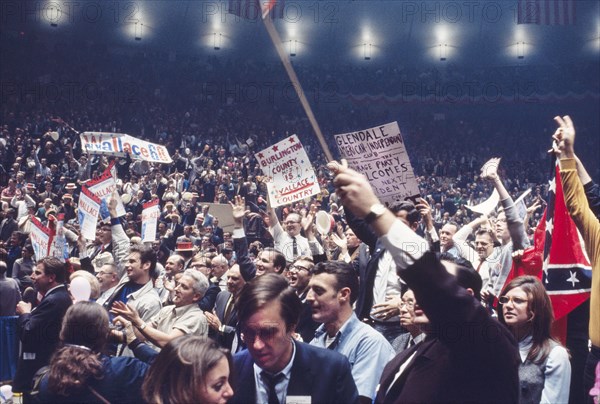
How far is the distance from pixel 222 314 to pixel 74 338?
1997 mm

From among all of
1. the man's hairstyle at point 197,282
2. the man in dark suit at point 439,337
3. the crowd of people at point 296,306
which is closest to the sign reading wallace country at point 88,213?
the crowd of people at point 296,306

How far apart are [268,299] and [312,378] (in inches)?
12.4

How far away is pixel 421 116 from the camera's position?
29.1 meters

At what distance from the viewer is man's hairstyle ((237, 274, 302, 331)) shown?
2664 millimetres

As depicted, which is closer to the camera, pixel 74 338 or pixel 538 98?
pixel 74 338

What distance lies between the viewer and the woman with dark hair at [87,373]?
119 inches

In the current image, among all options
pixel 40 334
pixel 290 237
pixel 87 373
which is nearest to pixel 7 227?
pixel 290 237

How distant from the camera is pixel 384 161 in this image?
573 cm

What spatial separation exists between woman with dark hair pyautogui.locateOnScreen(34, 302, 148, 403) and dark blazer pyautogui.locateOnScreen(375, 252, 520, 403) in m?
1.33

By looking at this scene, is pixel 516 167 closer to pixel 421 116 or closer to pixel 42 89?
pixel 421 116

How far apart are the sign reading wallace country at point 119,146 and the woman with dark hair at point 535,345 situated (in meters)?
11.3

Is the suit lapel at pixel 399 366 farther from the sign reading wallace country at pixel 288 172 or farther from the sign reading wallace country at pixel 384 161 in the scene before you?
the sign reading wallace country at pixel 288 172

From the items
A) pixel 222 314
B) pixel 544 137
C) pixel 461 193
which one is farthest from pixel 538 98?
pixel 222 314

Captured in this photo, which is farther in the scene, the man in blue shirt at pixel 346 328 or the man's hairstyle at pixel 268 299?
the man in blue shirt at pixel 346 328
